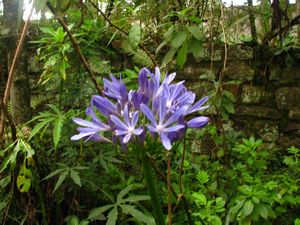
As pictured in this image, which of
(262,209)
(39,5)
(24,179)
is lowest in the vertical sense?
(262,209)

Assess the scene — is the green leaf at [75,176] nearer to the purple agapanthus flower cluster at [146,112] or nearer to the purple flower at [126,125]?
the purple agapanthus flower cluster at [146,112]

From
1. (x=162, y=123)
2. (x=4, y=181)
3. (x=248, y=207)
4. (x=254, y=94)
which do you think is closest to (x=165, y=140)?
(x=162, y=123)

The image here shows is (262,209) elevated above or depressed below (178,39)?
below

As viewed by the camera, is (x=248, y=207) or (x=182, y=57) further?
(x=182, y=57)

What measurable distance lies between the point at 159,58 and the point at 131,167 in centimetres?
137

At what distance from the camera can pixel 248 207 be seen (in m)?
1.86

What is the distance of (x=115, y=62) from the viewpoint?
3.85 m

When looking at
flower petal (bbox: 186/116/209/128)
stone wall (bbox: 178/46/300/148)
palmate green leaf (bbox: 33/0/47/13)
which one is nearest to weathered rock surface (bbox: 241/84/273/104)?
stone wall (bbox: 178/46/300/148)

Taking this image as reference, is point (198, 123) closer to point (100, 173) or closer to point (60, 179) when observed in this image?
point (60, 179)

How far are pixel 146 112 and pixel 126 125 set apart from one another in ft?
0.18

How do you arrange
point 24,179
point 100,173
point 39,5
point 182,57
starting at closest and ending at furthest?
point 39,5
point 24,179
point 182,57
point 100,173

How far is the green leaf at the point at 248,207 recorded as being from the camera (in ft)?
6.06

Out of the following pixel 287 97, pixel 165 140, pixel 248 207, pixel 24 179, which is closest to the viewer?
pixel 165 140

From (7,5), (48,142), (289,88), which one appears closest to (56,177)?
(48,142)
